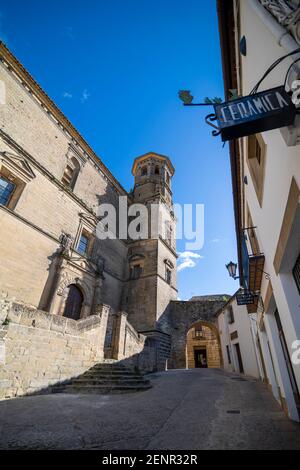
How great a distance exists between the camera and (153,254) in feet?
63.9

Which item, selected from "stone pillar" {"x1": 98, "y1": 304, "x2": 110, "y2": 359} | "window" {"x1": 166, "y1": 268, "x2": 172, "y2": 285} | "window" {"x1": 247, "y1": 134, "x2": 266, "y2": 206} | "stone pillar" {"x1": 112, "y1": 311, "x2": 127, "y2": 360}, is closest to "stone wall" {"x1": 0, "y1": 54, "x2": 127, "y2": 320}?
"stone pillar" {"x1": 98, "y1": 304, "x2": 110, "y2": 359}

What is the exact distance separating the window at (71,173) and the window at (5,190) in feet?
14.9

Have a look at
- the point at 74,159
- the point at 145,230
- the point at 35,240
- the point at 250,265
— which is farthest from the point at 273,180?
the point at 145,230

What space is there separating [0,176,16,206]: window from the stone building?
0.05 m

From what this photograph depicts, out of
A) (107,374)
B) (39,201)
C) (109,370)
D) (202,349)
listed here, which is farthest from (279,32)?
(202,349)

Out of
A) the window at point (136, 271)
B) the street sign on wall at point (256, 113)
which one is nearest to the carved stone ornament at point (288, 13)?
the street sign on wall at point (256, 113)

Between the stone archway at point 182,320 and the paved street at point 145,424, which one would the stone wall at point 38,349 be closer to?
the paved street at point 145,424

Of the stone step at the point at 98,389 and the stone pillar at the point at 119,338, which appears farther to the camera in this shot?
the stone pillar at the point at 119,338

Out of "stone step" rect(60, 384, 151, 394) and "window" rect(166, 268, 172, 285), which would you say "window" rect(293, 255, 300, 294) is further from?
"window" rect(166, 268, 172, 285)

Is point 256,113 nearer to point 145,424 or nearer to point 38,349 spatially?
point 145,424

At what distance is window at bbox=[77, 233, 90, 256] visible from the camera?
15497mm

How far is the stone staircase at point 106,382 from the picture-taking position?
7.19m

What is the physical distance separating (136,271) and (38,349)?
12864 millimetres

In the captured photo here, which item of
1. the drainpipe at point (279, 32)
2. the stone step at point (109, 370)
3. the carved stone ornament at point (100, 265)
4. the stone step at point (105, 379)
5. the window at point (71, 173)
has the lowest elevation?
the stone step at point (105, 379)
